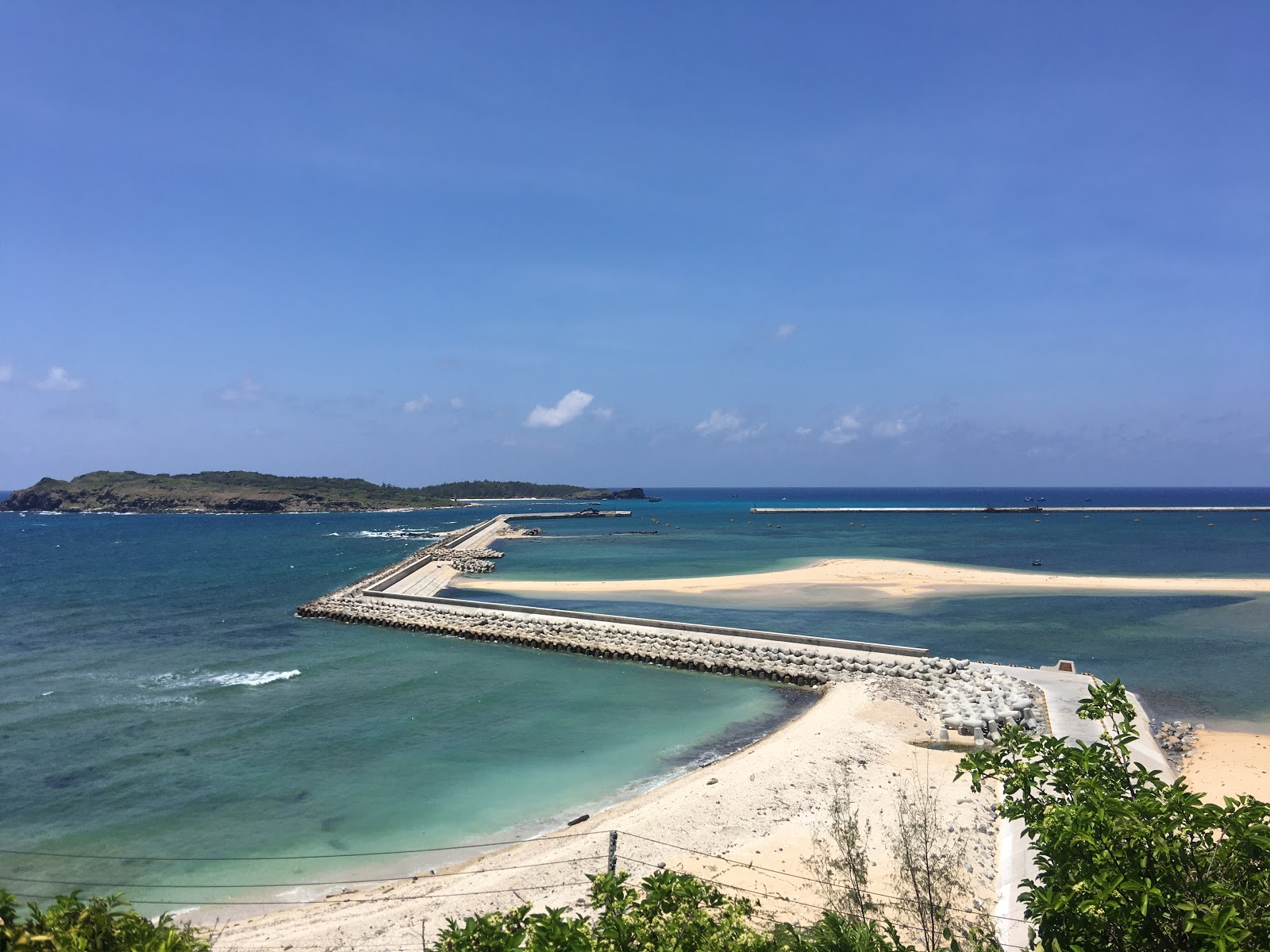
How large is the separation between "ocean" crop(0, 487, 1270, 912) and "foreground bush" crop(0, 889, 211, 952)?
9.54 metres

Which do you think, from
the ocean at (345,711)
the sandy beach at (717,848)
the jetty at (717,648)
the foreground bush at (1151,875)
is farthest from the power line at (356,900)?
the jetty at (717,648)

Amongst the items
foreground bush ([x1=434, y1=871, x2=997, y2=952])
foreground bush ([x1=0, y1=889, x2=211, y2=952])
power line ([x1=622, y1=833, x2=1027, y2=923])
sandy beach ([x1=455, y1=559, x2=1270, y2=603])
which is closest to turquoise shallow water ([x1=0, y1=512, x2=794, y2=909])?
power line ([x1=622, y1=833, x2=1027, y2=923])

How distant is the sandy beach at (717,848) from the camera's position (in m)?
12.1

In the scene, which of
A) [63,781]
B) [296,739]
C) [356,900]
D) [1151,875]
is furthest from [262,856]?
[1151,875]

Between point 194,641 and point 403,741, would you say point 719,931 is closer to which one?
point 403,741

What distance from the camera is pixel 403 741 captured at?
877 inches

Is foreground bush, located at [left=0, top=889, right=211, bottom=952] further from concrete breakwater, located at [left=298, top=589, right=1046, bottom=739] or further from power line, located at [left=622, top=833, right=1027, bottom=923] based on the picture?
concrete breakwater, located at [left=298, top=589, right=1046, bottom=739]

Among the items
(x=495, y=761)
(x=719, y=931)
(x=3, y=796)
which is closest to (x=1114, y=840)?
(x=719, y=931)

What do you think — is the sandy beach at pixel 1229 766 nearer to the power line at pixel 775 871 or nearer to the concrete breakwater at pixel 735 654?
the concrete breakwater at pixel 735 654

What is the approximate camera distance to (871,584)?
5309cm

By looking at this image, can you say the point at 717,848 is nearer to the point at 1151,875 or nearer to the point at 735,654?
the point at 1151,875

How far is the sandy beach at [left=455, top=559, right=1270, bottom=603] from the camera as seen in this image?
50094 mm

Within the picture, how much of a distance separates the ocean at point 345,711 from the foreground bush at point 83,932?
9537 mm

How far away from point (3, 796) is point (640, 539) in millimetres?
86308
